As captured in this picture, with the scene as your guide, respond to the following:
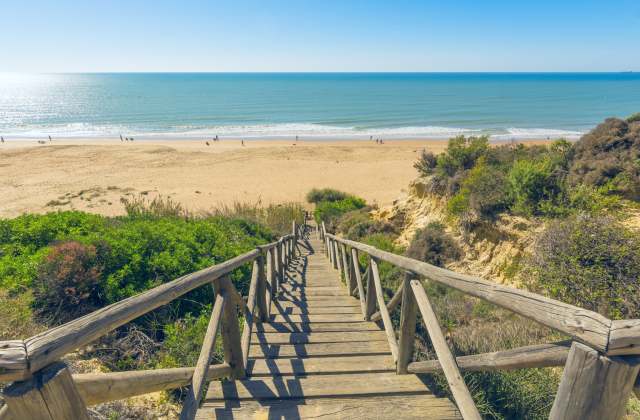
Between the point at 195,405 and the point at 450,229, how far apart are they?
7.76 metres

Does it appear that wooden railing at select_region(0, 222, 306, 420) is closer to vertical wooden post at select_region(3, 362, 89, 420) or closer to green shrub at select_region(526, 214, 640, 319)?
vertical wooden post at select_region(3, 362, 89, 420)

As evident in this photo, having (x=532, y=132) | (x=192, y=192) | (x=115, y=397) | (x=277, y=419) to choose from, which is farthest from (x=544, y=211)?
(x=532, y=132)

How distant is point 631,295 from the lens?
399 centimetres

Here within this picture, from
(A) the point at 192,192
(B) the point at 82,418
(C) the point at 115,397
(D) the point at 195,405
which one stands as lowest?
(A) the point at 192,192

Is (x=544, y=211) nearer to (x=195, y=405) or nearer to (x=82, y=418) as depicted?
(x=195, y=405)

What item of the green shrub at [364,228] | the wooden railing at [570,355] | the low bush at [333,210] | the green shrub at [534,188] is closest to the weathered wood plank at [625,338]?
the wooden railing at [570,355]

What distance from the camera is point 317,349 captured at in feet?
11.1

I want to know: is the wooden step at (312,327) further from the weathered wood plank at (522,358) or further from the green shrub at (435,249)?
the green shrub at (435,249)

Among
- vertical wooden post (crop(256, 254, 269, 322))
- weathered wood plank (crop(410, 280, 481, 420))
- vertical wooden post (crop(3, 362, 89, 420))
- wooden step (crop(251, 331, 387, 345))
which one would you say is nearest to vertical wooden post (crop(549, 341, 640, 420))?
weathered wood plank (crop(410, 280, 481, 420))

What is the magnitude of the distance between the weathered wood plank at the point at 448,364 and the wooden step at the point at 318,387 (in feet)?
2.04

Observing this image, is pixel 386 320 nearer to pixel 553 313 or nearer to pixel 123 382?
pixel 553 313

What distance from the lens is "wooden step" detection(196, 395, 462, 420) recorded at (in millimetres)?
2332

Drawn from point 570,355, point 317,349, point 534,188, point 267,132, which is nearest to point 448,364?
point 570,355

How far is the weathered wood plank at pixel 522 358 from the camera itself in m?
1.51
